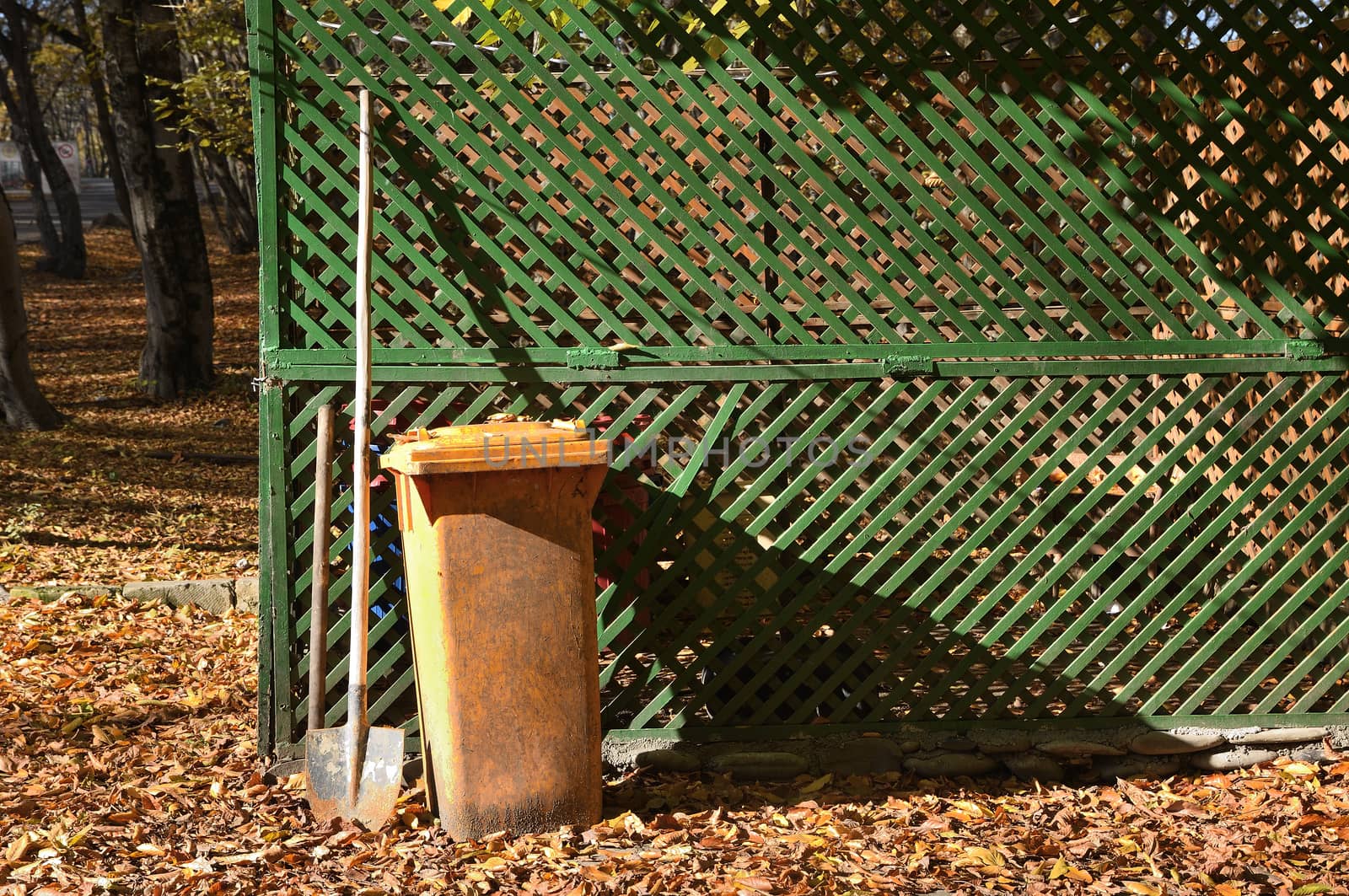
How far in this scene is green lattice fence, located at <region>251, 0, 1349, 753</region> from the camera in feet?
14.5

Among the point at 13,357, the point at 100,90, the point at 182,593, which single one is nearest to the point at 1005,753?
the point at 182,593

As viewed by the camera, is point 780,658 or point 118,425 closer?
point 780,658

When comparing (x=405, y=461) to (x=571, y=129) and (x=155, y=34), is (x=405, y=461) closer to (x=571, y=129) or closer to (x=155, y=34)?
(x=571, y=129)

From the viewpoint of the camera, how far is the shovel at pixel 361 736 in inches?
160

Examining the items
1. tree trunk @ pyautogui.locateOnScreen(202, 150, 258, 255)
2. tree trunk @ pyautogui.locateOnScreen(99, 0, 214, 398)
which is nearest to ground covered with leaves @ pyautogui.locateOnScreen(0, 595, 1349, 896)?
tree trunk @ pyautogui.locateOnScreen(99, 0, 214, 398)

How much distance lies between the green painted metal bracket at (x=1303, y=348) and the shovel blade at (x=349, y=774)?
12.0 feet

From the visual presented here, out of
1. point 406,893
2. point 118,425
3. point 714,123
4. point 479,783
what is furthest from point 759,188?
point 118,425

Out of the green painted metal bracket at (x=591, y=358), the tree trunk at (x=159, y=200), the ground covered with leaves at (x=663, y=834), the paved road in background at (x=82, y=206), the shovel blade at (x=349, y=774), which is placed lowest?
the ground covered with leaves at (x=663, y=834)

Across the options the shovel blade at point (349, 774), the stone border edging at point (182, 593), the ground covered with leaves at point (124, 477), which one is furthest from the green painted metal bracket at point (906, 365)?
the ground covered with leaves at point (124, 477)

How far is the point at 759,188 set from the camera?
4645 mm

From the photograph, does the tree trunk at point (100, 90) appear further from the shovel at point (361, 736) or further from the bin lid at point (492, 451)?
the bin lid at point (492, 451)

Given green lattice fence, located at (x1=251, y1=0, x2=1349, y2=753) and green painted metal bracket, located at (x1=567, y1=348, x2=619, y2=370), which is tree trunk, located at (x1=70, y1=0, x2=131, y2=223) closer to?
green lattice fence, located at (x1=251, y1=0, x2=1349, y2=753)

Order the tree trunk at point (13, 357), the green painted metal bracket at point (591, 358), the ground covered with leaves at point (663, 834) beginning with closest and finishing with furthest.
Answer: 1. the ground covered with leaves at point (663, 834)
2. the green painted metal bracket at point (591, 358)
3. the tree trunk at point (13, 357)

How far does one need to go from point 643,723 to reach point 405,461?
1.53m
